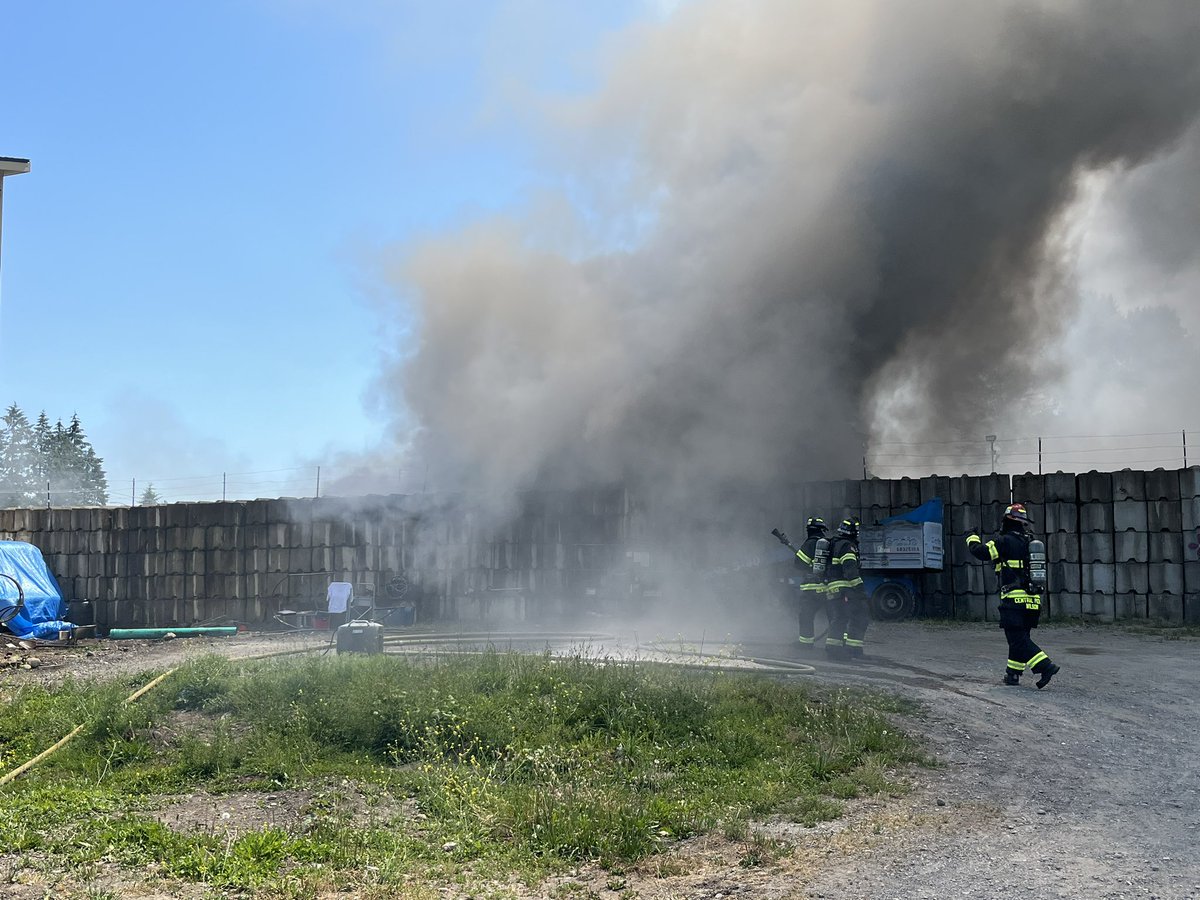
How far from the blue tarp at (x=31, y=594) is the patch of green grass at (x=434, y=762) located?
9.46 m

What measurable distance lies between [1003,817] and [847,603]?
6.92 meters

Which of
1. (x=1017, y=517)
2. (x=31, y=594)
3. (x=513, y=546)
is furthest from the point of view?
(x=513, y=546)

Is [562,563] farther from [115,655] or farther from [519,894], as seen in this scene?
[519,894]

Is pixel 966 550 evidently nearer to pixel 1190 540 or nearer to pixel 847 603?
pixel 1190 540

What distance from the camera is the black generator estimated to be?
12.0m

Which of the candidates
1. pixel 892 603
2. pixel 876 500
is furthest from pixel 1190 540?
pixel 876 500

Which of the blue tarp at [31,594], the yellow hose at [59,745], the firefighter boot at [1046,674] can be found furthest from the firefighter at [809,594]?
the blue tarp at [31,594]

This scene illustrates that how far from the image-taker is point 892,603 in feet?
58.9

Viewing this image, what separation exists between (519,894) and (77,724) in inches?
225

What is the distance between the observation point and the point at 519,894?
16.5 ft

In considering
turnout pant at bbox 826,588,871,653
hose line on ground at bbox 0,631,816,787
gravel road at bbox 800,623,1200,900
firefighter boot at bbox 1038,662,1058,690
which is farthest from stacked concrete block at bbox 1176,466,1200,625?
hose line on ground at bbox 0,631,816,787

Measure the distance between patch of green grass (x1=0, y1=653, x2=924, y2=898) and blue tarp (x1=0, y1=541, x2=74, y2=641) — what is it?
946 cm

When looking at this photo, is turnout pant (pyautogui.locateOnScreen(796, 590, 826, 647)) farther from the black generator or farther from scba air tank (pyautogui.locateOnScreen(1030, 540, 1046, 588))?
the black generator

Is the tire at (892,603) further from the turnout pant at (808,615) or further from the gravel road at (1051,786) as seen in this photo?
the gravel road at (1051,786)
